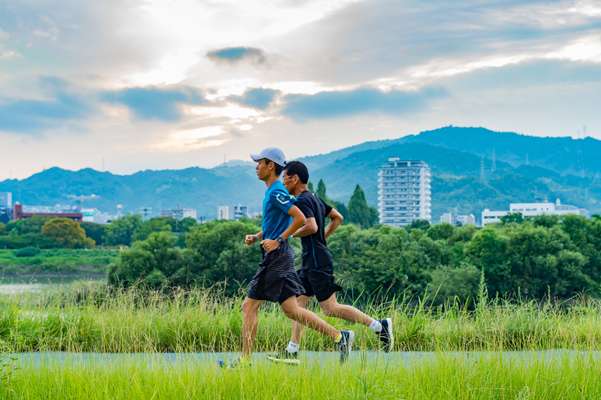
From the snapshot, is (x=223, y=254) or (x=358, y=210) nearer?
(x=223, y=254)

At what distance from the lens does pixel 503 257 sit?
184 ft

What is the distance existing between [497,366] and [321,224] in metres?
2.05

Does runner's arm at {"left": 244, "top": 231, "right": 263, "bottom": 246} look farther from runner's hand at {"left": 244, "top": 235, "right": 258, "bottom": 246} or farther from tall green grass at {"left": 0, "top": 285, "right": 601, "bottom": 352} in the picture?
tall green grass at {"left": 0, "top": 285, "right": 601, "bottom": 352}

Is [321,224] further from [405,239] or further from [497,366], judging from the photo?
[405,239]

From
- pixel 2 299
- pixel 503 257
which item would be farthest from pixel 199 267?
pixel 2 299

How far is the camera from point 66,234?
121m

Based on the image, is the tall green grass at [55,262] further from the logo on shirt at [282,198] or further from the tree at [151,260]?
the logo on shirt at [282,198]

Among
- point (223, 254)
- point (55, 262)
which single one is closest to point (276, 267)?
point (223, 254)

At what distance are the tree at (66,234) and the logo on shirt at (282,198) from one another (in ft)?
392

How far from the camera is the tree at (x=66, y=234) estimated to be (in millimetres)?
120062

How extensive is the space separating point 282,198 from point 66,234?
121m

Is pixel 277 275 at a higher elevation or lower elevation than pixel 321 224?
lower

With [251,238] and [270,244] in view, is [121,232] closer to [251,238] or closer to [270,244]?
[251,238]

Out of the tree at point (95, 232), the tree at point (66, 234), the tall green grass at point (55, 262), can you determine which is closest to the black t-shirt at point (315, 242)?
the tall green grass at point (55, 262)
